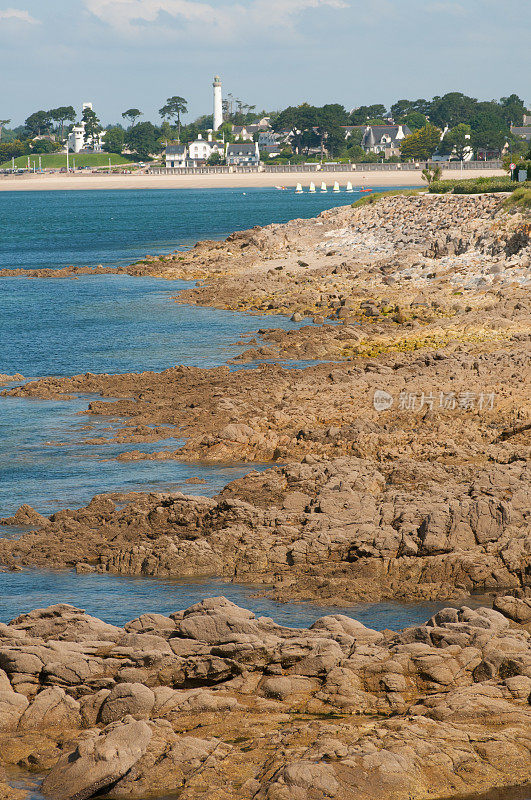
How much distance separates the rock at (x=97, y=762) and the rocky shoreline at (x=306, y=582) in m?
0.03

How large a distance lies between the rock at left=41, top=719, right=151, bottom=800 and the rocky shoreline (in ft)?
0.09

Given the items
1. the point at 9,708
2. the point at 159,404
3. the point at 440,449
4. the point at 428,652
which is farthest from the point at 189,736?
the point at 159,404

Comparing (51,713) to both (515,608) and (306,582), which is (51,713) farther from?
(515,608)

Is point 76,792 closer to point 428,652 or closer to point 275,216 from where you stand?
point 428,652

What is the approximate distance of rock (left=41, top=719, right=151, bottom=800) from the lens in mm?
11430

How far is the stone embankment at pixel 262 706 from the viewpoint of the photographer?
1144 cm

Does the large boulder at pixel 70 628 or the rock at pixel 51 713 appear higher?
the large boulder at pixel 70 628

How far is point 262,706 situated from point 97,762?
2367mm

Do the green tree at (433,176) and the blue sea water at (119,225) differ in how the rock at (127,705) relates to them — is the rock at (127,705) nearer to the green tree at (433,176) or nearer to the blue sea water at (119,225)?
the blue sea water at (119,225)

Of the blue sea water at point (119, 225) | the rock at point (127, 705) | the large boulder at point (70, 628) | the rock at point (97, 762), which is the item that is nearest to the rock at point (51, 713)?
the rock at point (127, 705)

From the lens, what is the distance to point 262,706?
42.2 ft

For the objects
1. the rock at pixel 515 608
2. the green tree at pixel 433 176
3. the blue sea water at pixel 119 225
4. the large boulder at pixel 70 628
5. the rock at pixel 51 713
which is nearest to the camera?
the rock at pixel 51 713

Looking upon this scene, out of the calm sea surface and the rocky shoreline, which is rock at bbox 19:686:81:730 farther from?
the calm sea surface

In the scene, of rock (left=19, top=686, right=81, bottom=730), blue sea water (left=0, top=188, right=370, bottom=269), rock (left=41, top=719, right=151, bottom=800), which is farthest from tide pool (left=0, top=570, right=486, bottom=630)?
blue sea water (left=0, top=188, right=370, bottom=269)
